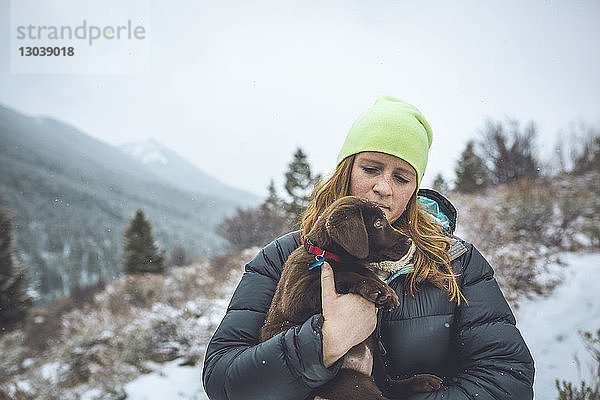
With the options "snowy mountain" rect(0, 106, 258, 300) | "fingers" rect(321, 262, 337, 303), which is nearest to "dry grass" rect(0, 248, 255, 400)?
"fingers" rect(321, 262, 337, 303)

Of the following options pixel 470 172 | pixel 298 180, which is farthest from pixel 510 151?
pixel 298 180

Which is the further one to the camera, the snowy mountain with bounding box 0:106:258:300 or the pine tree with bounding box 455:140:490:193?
the snowy mountain with bounding box 0:106:258:300

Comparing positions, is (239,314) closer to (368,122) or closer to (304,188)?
(368,122)

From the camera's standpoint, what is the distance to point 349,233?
168cm

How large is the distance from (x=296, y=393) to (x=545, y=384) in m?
5.00

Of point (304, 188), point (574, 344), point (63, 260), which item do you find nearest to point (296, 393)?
point (574, 344)

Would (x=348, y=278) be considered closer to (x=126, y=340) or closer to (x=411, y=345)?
(x=411, y=345)

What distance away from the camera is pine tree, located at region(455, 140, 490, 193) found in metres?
18.8

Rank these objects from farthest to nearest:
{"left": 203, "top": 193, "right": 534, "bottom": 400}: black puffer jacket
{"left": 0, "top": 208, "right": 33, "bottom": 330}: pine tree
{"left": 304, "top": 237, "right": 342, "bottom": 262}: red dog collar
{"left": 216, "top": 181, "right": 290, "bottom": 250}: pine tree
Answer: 1. {"left": 0, "top": 208, "right": 33, "bottom": 330}: pine tree
2. {"left": 216, "top": 181, "right": 290, "bottom": 250}: pine tree
3. {"left": 304, "top": 237, "right": 342, "bottom": 262}: red dog collar
4. {"left": 203, "top": 193, "right": 534, "bottom": 400}: black puffer jacket

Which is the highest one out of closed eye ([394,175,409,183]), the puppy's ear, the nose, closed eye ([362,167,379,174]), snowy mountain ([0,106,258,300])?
closed eye ([362,167,379,174])

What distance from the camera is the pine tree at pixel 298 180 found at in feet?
55.3

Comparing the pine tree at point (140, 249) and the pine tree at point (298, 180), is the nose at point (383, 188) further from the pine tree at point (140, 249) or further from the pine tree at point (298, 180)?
the pine tree at point (140, 249)

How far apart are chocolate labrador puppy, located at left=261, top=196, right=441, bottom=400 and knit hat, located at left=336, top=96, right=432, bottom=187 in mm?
338

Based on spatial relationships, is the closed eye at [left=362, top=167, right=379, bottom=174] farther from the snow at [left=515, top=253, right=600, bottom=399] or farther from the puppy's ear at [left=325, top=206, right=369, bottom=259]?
the snow at [left=515, top=253, right=600, bottom=399]
